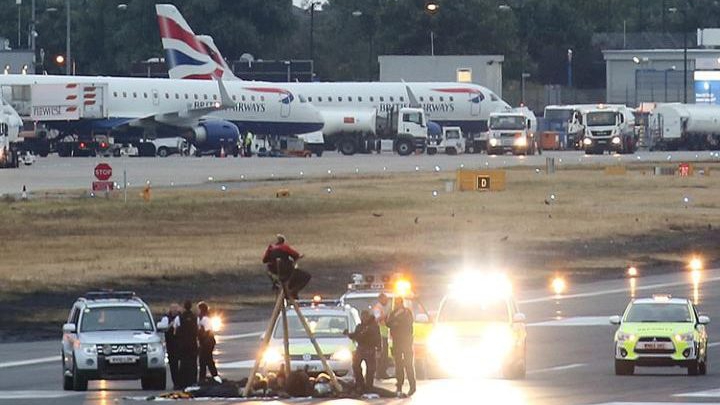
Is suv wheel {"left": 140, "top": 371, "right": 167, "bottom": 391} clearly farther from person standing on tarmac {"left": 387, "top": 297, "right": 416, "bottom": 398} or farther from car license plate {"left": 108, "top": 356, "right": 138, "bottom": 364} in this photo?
person standing on tarmac {"left": 387, "top": 297, "right": 416, "bottom": 398}

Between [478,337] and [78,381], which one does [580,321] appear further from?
[78,381]

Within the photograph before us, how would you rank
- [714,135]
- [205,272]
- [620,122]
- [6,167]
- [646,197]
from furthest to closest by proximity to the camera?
[714,135], [620,122], [6,167], [646,197], [205,272]

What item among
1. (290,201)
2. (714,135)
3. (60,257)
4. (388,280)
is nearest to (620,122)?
(714,135)

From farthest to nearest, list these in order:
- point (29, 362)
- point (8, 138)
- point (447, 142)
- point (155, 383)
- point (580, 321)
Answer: point (447, 142)
point (8, 138)
point (580, 321)
point (29, 362)
point (155, 383)

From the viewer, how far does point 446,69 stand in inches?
6693

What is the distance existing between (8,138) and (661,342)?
72962 mm

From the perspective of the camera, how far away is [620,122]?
137250 mm

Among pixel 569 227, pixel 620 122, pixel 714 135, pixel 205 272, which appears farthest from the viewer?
pixel 714 135

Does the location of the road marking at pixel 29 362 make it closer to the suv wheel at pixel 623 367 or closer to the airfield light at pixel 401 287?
the airfield light at pixel 401 287

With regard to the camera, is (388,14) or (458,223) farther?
(388,14)

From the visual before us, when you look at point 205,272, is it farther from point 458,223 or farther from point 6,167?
point 6,167

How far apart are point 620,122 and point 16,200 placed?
70954mm

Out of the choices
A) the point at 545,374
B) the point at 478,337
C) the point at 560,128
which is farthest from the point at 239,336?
the point at 560,128

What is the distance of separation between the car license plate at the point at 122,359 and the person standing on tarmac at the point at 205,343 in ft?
3.84
